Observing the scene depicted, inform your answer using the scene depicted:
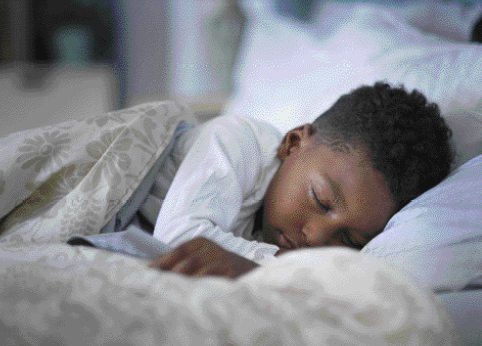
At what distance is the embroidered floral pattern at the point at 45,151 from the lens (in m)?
0.75

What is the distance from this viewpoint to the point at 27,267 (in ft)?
1.35

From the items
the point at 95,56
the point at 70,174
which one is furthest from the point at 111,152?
the point at 95,56

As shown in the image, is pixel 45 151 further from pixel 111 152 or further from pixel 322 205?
pixel 322 205

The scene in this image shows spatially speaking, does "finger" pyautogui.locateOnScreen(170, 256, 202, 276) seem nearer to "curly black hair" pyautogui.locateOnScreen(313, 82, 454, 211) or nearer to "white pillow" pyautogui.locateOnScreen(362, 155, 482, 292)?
"white pillow" pyautogui.locateOnScreen(362, 155, 482, 292)

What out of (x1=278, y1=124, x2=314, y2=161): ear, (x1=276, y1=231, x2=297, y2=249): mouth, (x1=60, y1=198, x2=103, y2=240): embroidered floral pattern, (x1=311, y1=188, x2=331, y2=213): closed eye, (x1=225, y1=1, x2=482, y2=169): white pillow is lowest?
(x1=276, y1=231, x2=297, y2=249): mouth

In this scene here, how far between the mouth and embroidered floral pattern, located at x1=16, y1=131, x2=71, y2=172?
1.34 feet

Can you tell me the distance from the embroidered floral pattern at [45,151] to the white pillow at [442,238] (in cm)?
55

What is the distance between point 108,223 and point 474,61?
80 cm

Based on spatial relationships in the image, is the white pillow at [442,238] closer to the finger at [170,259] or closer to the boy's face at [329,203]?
the boy's face at [329,203]

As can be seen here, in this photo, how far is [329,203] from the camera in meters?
0.77

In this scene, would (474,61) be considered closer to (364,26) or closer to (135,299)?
(364,26)

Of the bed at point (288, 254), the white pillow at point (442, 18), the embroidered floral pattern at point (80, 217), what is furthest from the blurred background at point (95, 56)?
the embroidered floral pattern at point (80, 217)

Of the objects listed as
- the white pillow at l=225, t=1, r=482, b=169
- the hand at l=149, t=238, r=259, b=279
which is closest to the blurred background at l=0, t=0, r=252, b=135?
the white pillow at l=225, t=1, r=482, b=169

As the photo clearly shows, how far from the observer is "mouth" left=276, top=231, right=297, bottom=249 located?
80 cm
